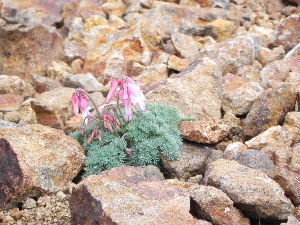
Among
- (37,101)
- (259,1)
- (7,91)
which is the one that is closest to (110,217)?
(37,101)

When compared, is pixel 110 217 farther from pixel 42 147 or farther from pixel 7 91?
pixel 7 91

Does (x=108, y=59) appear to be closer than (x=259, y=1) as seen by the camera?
Yes

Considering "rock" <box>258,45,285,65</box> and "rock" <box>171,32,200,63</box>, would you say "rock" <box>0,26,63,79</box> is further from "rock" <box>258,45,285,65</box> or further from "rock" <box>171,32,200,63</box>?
"rock" <box>258,45,285,65</box>

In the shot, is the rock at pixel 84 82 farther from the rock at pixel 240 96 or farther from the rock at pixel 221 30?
the rock at pixel 221 30

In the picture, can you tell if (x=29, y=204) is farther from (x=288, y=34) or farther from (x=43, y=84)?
(x=288, y=34)

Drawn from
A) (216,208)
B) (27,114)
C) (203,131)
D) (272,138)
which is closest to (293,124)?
(272,138)
